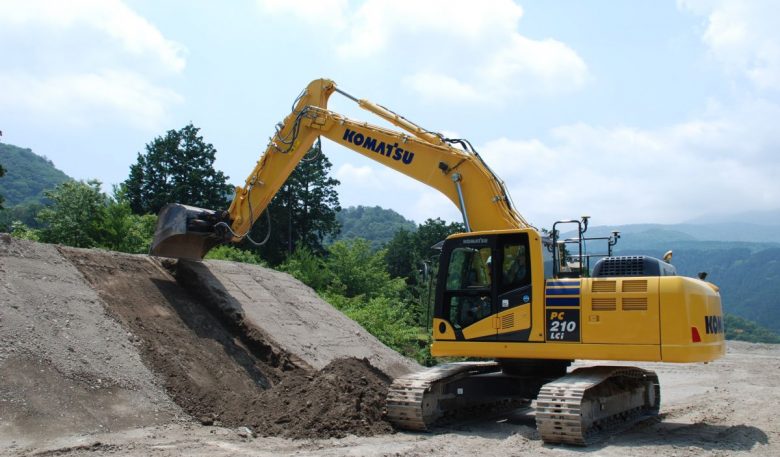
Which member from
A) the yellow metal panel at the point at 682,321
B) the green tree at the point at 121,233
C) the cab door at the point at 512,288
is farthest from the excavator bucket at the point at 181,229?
→ the green tree at the point at 121,233

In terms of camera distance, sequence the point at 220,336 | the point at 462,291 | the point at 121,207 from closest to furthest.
Answer: the point at 462,291
the point at 220,336
the point at 121,207

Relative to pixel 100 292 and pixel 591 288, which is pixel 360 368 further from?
pixel 100 292

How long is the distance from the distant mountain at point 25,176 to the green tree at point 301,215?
54287mm

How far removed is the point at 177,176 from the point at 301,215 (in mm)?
7880

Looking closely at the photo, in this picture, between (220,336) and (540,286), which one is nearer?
(540,286)

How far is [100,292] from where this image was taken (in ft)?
38.9

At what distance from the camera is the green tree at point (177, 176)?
37.4 meters

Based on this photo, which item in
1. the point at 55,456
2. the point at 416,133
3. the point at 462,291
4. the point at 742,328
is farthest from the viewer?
the point at 742,328

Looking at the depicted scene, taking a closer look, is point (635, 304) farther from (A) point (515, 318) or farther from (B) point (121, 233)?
(B) point (121, 233)

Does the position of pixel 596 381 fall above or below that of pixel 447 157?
below

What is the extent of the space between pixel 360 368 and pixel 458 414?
5.56ft

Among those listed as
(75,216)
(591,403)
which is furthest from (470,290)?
(75,216)

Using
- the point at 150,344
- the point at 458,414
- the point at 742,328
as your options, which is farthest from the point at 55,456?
the point at 742,328

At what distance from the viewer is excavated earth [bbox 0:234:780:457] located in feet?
27.2
